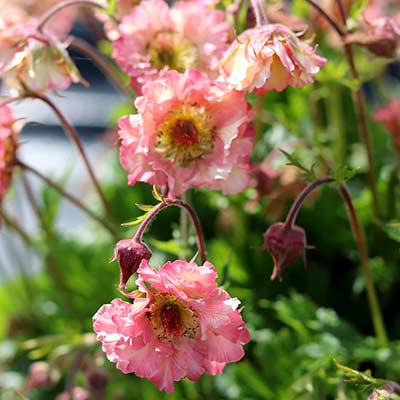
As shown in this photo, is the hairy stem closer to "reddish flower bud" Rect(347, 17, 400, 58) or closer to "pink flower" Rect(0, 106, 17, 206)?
"reddish flower bud" Rect(347, 17, 400, 58)

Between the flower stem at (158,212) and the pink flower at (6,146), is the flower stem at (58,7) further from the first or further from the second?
the flower stem at (158,212)

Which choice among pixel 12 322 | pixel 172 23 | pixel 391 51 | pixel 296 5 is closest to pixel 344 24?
pixel 391 51

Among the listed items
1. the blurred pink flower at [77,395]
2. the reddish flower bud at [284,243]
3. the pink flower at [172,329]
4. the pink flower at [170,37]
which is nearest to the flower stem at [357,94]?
the pink flower at [170,37]

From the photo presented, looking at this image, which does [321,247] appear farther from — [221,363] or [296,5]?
[221,363]

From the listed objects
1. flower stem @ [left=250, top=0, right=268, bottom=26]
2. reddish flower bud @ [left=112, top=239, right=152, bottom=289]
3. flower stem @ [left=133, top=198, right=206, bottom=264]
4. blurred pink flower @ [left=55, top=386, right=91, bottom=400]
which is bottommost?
blurred pink flower @ [left=55, top=386, right=91, bottom=400]

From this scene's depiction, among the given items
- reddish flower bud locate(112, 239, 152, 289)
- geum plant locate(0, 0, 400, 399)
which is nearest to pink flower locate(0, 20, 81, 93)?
geum plant locate(0, 0, 400, 399)
